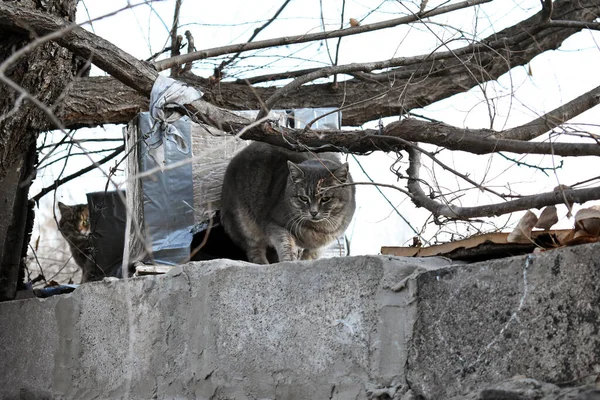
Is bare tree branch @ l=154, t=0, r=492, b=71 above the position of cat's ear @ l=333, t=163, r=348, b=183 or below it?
above

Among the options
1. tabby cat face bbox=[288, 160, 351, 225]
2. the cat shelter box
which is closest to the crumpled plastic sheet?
the cat shelter box

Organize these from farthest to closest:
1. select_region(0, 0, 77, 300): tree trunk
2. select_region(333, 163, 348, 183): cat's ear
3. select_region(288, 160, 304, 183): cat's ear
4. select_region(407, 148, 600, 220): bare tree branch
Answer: select_region(288, 160, 304, 183): cat's ear → select_region(333, 163, 348, 183): cat's ear → select_region(0, 0, 77, 300): tree trunk → select_region(407, 148, 600, 220): bare tree branch

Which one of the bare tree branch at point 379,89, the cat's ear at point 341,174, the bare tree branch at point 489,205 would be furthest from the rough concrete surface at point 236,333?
the cat's ear at point 341,174

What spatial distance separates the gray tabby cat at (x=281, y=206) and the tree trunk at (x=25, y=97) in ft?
3.81

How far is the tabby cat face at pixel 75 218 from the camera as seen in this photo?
608cm

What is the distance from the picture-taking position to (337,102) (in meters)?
4.95

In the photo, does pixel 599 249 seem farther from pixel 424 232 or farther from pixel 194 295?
pixel 194 295

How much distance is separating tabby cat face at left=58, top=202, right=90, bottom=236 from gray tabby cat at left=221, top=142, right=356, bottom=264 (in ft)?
5.89

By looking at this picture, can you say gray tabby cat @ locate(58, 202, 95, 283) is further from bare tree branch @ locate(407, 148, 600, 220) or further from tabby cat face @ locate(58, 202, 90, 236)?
bare tree branch @ locate(407, 148, 600, 220)

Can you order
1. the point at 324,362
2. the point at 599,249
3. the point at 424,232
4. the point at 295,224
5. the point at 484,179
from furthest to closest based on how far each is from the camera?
1. the point at 295,224
2. the point at 424,232
3. the point at 484,179
4. the point at 324,362
5. the point at 599,249

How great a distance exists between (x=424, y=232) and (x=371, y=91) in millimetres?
2016

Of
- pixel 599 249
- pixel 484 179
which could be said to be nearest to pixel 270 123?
pixel 484 179

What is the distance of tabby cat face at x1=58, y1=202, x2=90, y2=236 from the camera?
6.08 m

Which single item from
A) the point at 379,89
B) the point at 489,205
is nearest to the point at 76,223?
the point at 379,89
